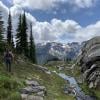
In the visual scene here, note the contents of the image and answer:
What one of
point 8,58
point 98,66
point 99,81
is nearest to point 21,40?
point 98,66

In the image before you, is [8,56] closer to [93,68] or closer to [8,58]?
[8,58]

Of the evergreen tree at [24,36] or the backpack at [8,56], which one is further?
the evergreen tree at [24,36]

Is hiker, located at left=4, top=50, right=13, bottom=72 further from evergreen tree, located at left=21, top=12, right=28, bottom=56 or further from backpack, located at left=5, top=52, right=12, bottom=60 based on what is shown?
evergreen tree, located at left=21, top=12, right=28, bottom=56

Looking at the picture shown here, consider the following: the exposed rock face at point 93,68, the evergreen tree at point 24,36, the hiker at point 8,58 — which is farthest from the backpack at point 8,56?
the evergreen tree at point 24,36

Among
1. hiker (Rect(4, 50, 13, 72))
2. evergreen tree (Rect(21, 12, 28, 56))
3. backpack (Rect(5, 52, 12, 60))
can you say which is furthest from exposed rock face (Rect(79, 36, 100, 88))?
evergreen tree (Rect(21, 12, 28, 56))

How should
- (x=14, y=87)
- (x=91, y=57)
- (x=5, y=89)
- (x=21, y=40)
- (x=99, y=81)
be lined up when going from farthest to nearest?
(x=21, y=40)
(x=91, y=57)
(x=99, y=81)
(x=14, y=87)
(x=5, y=89)

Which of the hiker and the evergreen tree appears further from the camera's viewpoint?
the evergreen tree

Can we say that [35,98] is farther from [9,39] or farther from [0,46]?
[9,39]

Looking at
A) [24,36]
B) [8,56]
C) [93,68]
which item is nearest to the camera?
[8,56]

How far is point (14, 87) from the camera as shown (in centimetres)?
2817

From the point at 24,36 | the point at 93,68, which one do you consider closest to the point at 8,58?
the point at 93,68

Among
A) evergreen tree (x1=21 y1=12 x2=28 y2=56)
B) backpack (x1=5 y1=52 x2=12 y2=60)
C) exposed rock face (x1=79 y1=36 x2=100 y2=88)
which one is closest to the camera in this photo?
backpack (x1=5 y1=52 x2=12 y2=60)

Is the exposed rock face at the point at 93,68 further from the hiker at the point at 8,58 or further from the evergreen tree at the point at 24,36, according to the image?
the evergreen tree at the point at 24,36

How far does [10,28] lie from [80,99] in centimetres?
7964
